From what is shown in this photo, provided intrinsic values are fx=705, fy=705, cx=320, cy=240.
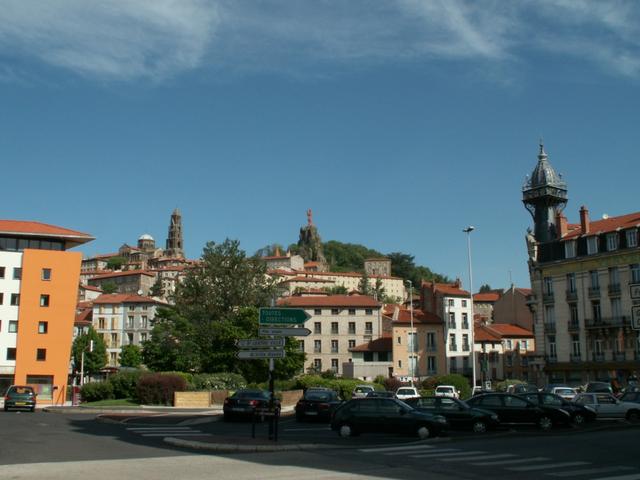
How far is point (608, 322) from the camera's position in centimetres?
6200

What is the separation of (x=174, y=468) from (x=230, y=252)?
61.1 meters

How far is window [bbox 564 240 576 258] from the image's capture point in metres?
66.7

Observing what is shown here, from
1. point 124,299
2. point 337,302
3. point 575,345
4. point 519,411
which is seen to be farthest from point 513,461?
point 124,299

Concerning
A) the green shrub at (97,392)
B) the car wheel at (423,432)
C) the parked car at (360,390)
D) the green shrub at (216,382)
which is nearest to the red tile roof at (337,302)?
the green shrub at (216,382)

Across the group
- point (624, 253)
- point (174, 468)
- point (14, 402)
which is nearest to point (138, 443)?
point (174, 468)

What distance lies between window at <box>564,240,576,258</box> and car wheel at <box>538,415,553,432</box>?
143ft

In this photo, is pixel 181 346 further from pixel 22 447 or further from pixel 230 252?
pixel 22 447

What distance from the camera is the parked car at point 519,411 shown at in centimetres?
2608

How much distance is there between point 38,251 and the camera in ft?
197

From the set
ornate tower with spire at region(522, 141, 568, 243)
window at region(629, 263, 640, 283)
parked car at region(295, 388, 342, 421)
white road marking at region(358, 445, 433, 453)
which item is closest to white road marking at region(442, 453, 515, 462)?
white road marking at region(358, 445, 433, 453)

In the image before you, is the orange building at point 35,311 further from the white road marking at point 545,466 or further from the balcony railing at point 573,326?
the white road marking at point 545,466

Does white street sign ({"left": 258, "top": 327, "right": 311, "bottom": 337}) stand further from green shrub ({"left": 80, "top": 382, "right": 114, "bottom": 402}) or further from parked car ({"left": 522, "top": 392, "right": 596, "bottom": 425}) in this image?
green shrub ({"left": 80, "top": 382, "right": 114, "bottom": 402})

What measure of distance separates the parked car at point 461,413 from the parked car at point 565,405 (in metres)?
3.08

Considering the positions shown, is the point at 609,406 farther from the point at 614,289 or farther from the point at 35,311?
the point at 35,311
